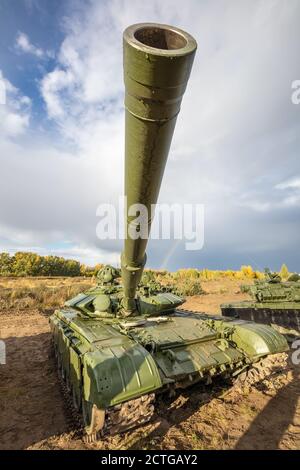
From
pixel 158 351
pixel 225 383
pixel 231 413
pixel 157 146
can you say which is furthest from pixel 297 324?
pixel 157 146

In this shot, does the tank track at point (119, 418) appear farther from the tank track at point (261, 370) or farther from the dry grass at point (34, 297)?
the dry grass at point (34, 297)

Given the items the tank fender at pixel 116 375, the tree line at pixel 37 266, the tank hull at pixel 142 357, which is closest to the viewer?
the tank fender at pixel 116 375

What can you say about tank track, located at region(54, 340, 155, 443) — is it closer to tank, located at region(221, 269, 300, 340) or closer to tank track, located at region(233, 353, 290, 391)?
tank track, located at region(233, 353, 290, 391)

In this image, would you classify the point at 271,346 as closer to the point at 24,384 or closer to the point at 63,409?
the point at 63,409

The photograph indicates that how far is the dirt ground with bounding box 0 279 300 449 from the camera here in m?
5.02

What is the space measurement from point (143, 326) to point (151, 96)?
5.66 metres

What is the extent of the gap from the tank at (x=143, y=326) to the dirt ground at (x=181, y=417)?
0.44 m

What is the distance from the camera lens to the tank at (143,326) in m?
1.80

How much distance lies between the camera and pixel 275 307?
13.2m

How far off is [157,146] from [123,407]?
385 centimetres

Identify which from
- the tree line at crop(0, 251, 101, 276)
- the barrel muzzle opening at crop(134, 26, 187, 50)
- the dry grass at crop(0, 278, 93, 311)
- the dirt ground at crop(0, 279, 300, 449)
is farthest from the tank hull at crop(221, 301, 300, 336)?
the tree line at crop(0, 251, 101, 276)

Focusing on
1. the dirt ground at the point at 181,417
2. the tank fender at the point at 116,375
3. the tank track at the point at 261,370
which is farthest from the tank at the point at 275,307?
the tank fender at the point at 116,375

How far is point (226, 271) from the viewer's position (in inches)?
1853

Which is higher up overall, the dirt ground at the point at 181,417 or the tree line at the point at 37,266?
the tree line at the point at 37,266
